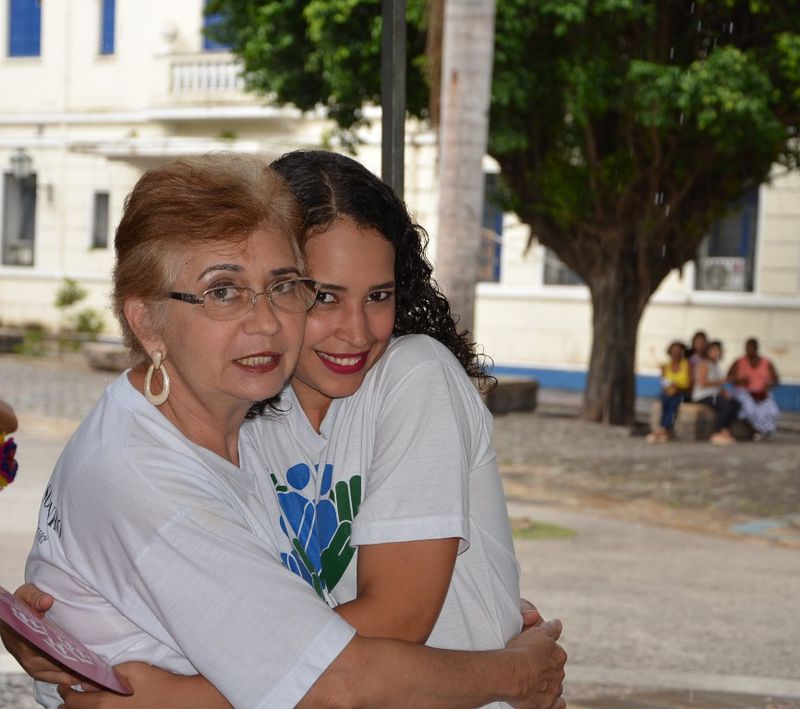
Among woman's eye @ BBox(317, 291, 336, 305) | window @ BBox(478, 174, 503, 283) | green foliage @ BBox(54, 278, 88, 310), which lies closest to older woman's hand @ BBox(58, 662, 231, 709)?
woman's eye @ BBox(317, 291, 336, 305)

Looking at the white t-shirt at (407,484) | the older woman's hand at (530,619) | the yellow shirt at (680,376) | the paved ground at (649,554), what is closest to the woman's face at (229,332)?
the white t-shirt at (407,484)

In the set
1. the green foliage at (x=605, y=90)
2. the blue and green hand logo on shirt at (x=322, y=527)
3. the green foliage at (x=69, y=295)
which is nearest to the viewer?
the blue and green hand logo on shirt at (x=322, y=527)

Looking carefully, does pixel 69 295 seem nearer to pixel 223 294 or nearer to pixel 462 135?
pixel 462 135

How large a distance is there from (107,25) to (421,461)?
27461mm

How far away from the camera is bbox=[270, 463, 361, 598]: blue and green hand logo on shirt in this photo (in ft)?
7.17

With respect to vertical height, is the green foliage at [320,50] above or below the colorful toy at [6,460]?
above

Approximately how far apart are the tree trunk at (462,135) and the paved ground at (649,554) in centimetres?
197

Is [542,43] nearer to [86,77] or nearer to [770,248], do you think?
[770,248]

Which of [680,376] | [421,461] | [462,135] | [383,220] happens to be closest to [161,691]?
[421,461]

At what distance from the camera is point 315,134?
25141 mm

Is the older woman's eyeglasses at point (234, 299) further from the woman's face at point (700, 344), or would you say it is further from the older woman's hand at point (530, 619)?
the woman's face at point (700, 344)

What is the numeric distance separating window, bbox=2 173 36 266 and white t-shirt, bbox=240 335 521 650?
2782 centimetres

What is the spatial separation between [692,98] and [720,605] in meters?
7.72

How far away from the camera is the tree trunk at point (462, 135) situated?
12070 millimetres
